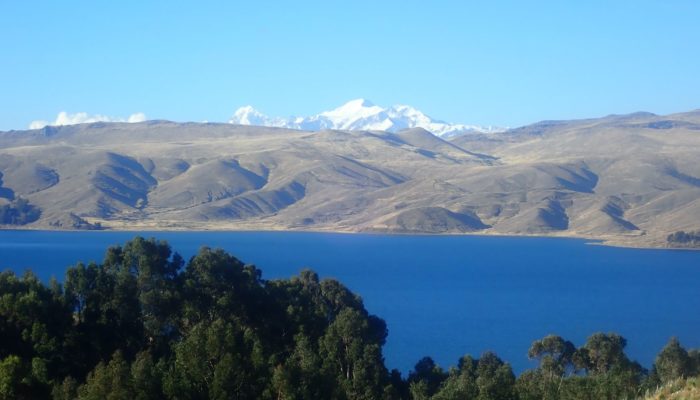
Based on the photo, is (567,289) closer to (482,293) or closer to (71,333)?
(482,293)

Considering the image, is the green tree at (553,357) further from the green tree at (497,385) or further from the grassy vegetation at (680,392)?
the grassy vegetation at (680,392)

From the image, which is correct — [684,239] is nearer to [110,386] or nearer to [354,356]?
[354,356]

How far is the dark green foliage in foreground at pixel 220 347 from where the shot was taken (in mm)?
31156

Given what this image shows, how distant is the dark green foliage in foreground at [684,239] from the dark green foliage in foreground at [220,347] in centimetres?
14608

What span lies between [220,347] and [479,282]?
3770 inches

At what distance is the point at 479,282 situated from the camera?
12544 cm

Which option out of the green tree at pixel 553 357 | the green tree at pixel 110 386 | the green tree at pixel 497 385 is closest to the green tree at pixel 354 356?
the green tree at pixel 497 385

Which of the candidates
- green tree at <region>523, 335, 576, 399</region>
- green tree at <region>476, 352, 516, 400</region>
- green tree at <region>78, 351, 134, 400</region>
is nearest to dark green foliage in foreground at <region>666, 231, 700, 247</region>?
green tree at <region>523, 335, 576, 399</region>

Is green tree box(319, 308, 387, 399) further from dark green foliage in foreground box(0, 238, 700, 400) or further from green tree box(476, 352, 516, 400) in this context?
green tree box(476, 352, 516, 400)

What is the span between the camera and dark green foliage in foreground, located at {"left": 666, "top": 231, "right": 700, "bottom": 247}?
187m

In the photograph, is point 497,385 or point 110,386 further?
point 497,385

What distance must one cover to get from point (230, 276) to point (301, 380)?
49.8 feet

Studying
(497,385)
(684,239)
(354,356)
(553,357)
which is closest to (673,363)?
(553,357)

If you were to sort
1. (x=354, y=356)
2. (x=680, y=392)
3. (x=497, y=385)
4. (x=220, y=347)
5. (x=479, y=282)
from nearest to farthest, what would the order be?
(x=680, y=392)
(x=220, y=347)
(x=497, y=385)
(x=354, y=356)
(x=479, y=282)
